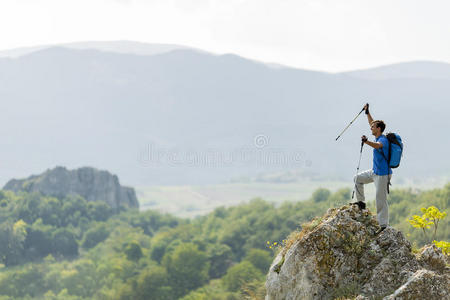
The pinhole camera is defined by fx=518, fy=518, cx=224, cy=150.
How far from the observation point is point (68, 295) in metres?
115

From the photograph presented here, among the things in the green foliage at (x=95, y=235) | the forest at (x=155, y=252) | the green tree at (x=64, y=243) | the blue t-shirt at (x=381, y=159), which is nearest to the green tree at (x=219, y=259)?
the forest at (x=155, y=252)

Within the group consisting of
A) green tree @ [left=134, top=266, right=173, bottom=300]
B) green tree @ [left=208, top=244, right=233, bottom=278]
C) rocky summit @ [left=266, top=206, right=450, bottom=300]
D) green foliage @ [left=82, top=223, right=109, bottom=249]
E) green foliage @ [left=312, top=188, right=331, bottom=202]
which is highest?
rocky summit @ [left=266, top=206, right=450, bottom=300]

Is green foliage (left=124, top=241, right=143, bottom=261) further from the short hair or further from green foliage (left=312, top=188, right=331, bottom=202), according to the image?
the short hair

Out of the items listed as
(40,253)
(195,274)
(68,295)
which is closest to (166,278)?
(195,274)

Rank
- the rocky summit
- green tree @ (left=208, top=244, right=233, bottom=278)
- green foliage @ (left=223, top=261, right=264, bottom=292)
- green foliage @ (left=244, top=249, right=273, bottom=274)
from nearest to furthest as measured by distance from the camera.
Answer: the rocky summit → green foliage @ (left=223, top=261, right=264, bottom=292) → green foliage @ (left=244, top=249, right=273, bottom=274) → green tree @ (left=208, top=244, right=233, bottom=278)

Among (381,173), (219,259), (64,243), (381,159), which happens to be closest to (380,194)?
(381,173)

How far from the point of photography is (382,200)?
12516 millimetres

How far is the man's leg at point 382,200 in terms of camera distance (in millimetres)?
12352

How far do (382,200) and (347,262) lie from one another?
1846 millimetres

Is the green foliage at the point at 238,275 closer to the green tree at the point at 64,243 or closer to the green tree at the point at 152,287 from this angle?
the green tree at the point at 152,287

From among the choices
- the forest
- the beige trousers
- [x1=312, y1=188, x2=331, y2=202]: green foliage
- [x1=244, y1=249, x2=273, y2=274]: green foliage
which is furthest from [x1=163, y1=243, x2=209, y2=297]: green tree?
the beige trousers

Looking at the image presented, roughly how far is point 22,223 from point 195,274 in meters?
85.3

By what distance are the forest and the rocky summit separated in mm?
68626

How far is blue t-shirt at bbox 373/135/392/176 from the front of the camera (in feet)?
40.5
